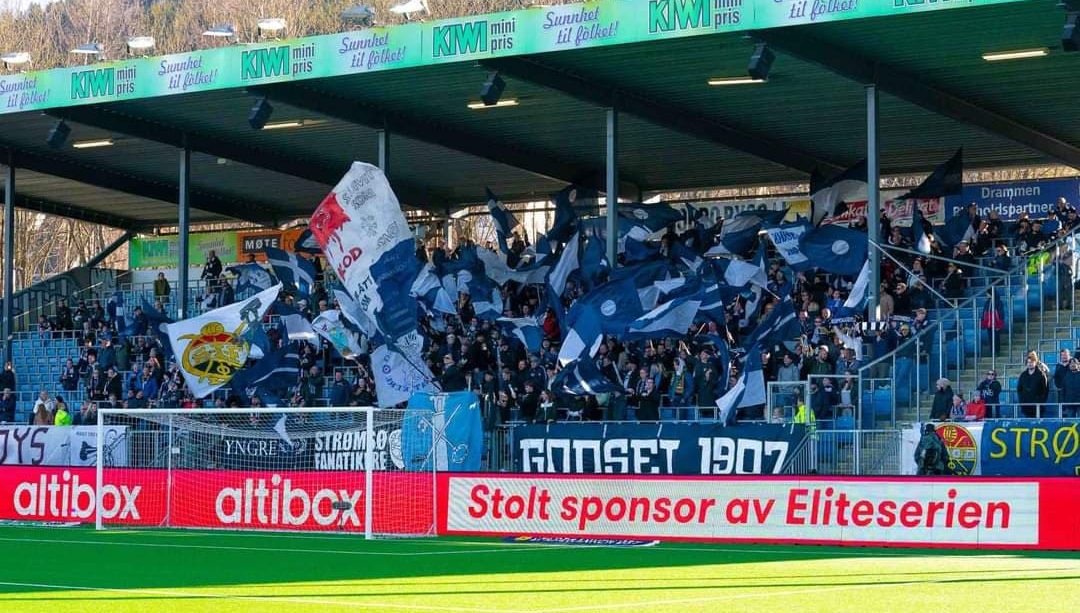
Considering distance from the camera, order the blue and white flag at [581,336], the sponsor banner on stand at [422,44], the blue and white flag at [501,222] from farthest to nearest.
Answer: the blue and white flag at [501,222] → the blue and white flag at [581,336] → the sponsor banner on stand at [422,44]

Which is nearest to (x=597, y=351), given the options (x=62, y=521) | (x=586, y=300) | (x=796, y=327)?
(x=586, y=300)

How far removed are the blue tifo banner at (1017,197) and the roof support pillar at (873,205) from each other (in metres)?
7.60

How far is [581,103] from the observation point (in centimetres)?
3616

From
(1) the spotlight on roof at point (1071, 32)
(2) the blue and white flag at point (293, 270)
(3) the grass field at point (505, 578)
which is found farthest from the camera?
(2) the blue and white flag at point (293, 270)

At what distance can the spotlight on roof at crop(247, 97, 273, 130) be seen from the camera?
35.0 m

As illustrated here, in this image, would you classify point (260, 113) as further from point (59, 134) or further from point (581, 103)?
point (581, 103)

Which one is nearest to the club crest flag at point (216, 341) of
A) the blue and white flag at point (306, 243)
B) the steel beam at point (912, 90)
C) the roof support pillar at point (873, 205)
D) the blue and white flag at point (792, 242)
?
the blue and white flag at point (306, 243)

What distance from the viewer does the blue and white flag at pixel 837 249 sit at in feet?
113

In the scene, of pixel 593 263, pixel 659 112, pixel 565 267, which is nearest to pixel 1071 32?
pixel 659 112

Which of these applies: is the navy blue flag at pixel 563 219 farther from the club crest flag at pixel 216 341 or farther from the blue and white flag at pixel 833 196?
the club crest flag at pixel 216 341

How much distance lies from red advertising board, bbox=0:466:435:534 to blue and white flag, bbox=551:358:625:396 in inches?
225

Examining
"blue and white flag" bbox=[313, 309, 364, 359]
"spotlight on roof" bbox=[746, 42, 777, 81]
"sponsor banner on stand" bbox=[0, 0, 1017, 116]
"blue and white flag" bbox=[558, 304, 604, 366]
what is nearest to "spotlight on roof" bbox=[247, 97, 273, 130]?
"sponsor banner on stand" bbox=[0, 0, 1017, 116]

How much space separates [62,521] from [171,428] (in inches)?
94.1

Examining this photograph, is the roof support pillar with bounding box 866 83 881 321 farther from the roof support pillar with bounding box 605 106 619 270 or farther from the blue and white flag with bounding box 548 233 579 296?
the blue and white flag with bounding box 548 233 579 296
